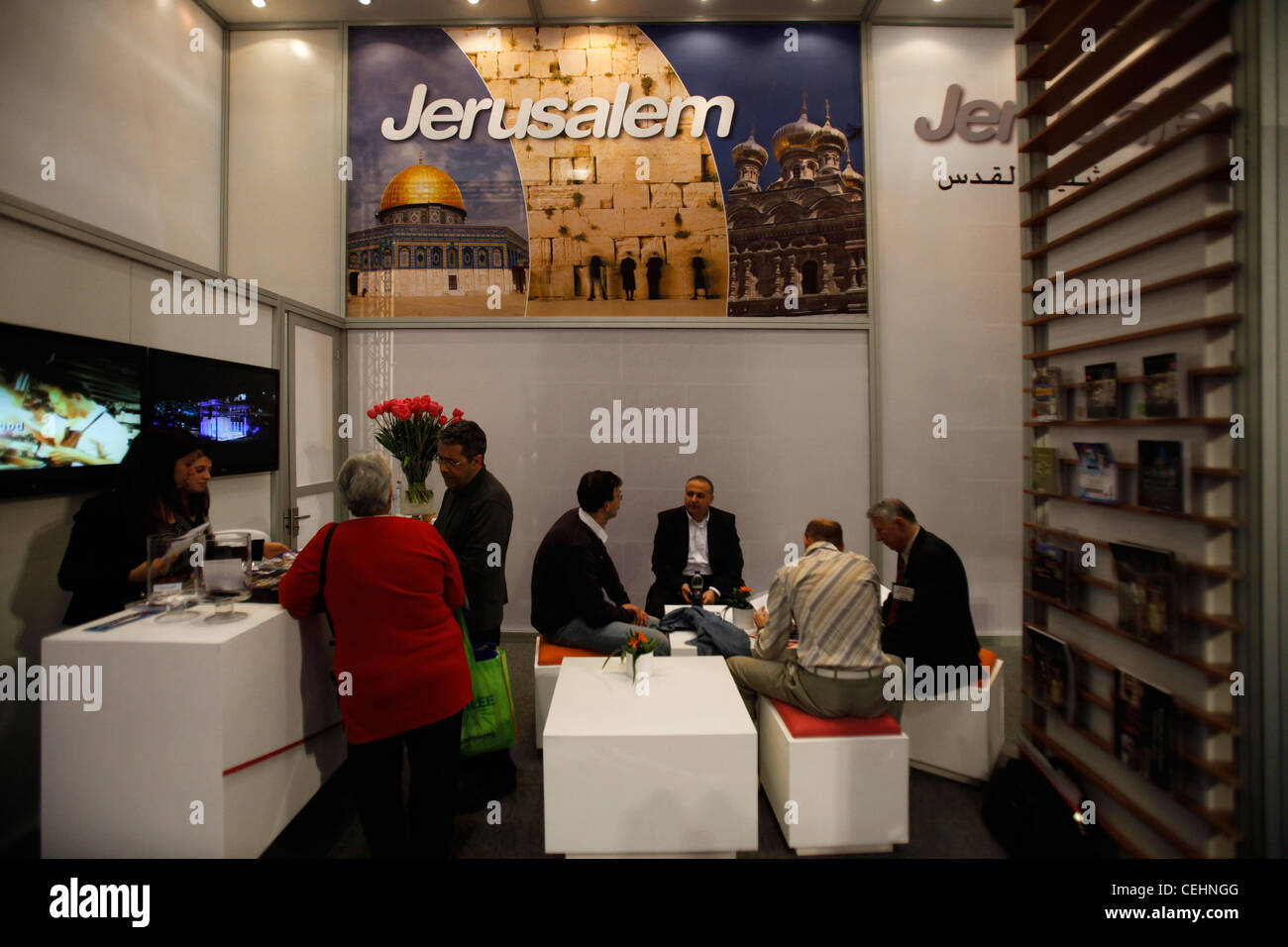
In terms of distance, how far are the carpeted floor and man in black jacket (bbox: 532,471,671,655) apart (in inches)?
27.3

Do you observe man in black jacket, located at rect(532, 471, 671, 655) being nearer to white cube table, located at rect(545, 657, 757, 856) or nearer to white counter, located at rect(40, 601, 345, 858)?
white cube table, located at rect(545, 657, 757, 856)

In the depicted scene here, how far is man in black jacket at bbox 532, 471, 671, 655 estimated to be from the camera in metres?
2.81

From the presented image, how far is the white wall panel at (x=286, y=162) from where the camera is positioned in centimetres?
447

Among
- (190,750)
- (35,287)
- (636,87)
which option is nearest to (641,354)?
(636,87)

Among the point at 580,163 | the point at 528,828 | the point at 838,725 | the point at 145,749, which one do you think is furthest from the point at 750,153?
the point at 145,749

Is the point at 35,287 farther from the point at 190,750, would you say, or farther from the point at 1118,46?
the point at 1118,46

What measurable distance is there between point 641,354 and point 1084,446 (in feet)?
9.92

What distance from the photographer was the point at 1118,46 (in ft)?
6.70

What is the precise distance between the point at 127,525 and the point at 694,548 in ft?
9.58

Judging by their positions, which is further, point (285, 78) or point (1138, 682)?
point (285, 78)

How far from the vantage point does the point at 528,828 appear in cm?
238

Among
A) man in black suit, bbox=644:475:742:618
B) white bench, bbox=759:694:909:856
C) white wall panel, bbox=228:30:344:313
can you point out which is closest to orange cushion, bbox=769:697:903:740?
white bench, bbox=759:694:909:856

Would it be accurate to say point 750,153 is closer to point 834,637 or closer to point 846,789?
point 834,637
